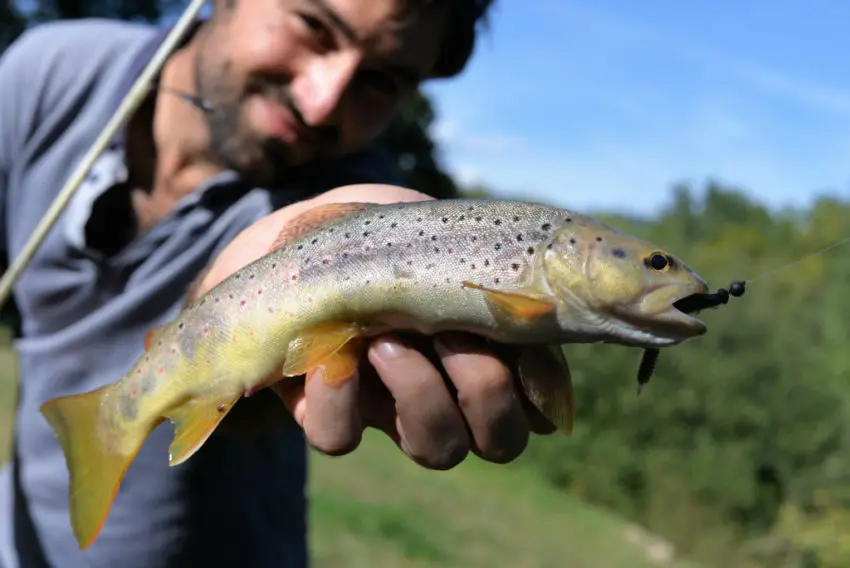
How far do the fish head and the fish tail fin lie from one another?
1343 millimetres

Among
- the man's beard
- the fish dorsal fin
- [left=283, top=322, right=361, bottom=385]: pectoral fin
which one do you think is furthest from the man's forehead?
[left=283, top=322, right=361, bottom=385]: pectoral fin

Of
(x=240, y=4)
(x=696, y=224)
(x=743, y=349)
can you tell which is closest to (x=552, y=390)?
(x=240, y=4)

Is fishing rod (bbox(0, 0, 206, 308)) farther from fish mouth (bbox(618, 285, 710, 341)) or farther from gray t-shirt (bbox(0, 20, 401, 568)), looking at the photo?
fish mouth (bbox(618, 285, 710, 341))

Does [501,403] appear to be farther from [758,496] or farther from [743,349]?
[743,349]

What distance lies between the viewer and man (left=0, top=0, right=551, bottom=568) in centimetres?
333

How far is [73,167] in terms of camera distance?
11.5 feet

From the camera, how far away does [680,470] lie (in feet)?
52.8

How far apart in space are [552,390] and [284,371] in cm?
76

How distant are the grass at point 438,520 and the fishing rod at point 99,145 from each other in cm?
464

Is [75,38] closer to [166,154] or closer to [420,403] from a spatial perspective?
[166,154]

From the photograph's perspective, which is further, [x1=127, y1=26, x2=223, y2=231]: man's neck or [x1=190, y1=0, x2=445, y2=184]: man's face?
[x1=127, y1=26, x2=223, y2=231]: man's neck

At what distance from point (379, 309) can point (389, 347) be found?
11 centimetres

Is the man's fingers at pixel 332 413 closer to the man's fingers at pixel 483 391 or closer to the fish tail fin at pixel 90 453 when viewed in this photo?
the man's fingers at pixel 483 391

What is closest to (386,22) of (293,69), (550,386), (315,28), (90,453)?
(315,28)
